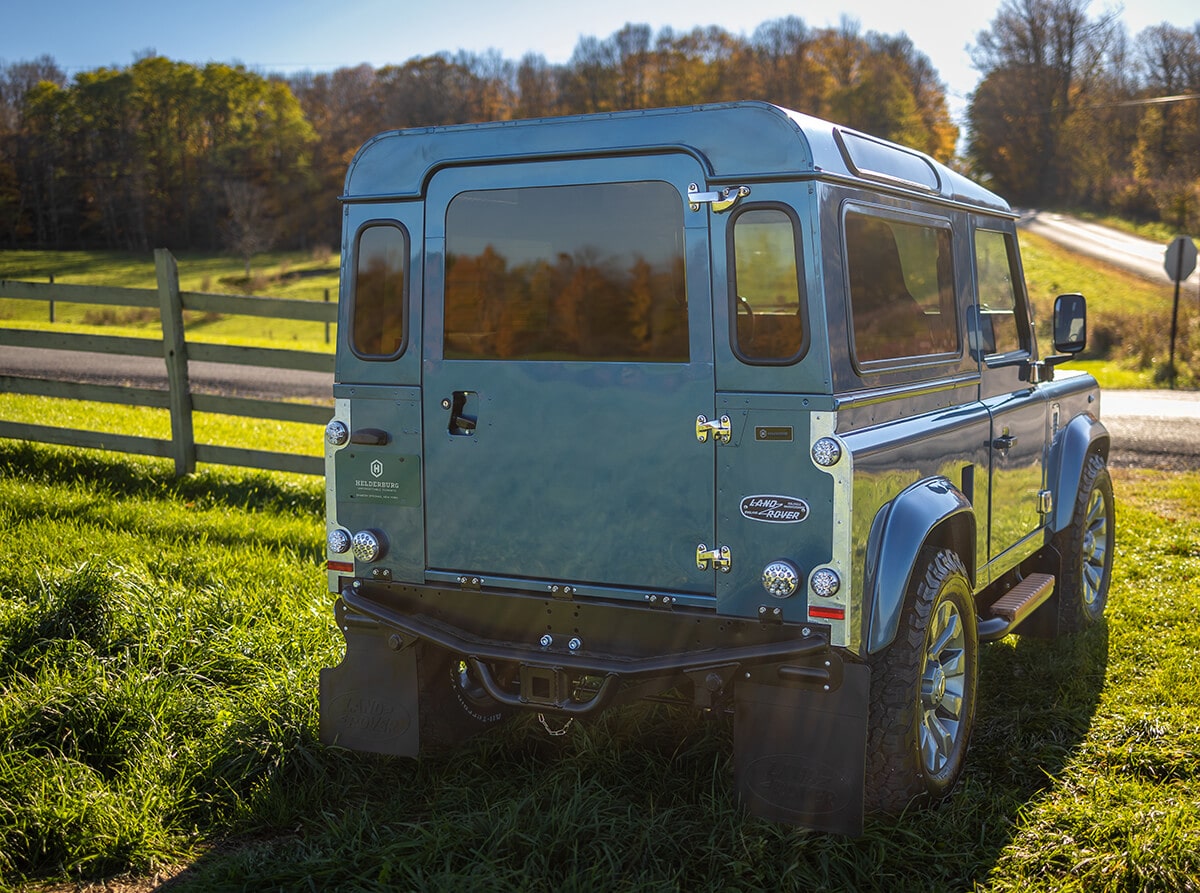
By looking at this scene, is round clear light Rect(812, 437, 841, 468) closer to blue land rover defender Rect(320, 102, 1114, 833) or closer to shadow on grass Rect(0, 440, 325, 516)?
blue land rover defender Rect(320, 102, 1114, 833)

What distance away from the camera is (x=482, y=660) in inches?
152

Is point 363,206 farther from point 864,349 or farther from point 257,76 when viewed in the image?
point 257,76

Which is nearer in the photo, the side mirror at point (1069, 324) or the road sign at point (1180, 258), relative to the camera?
the side mirror at point (1069, 324)

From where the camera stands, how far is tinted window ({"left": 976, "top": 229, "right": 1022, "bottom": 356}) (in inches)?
193

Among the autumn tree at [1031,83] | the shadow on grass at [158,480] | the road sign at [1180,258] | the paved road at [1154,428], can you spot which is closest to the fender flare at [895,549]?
the shadow on grass at [158,480]

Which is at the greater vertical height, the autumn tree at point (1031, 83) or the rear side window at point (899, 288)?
the autumn tree at point (1031, 83)

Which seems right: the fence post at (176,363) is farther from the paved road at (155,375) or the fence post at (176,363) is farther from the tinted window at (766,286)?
the paved road at (155,375)

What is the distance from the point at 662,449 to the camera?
3566 mm

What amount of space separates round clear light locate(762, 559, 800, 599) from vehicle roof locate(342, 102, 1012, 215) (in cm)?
120

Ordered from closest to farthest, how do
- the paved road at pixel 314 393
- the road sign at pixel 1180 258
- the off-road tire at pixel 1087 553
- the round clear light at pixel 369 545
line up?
the round clear light at pixel 369 545
the off-road tire at pixel 1087 553
the paved road at pixel 314 393
the road sign at pixel 1180 258

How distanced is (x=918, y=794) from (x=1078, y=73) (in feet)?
236

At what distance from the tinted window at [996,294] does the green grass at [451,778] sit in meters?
1.57

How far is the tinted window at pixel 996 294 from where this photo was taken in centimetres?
491

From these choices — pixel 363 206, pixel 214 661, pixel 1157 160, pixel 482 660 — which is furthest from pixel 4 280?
pixel 1157 160
